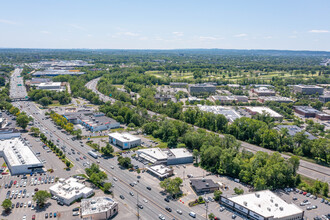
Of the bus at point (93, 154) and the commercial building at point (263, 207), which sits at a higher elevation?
the commercial building at point (263, 207)

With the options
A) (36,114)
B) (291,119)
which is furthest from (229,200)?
(36,114)

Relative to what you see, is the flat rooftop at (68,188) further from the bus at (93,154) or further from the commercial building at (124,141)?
the commercial building at (124,141)

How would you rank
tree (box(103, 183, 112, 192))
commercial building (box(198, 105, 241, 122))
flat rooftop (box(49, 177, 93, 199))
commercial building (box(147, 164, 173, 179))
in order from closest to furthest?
flat rooftop (box(49, 177, 93, 199))
tree (box(103, 183, 112, 192))
commercial building (box(147, 164, 173, 179))
commercial building (box(198, 105, 241, 122))

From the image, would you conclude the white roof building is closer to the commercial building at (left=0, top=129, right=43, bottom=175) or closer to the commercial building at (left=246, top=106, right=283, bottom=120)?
the commercial building at (left=0, top=129, right=43, bottom=175)

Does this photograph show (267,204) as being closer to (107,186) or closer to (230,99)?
(107,186)

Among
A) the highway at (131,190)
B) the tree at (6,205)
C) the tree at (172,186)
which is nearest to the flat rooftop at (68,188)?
the highway at (131,190)

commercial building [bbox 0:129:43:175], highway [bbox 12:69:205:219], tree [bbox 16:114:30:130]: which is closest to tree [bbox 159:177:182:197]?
highway [bbox 12:69:205:219]
